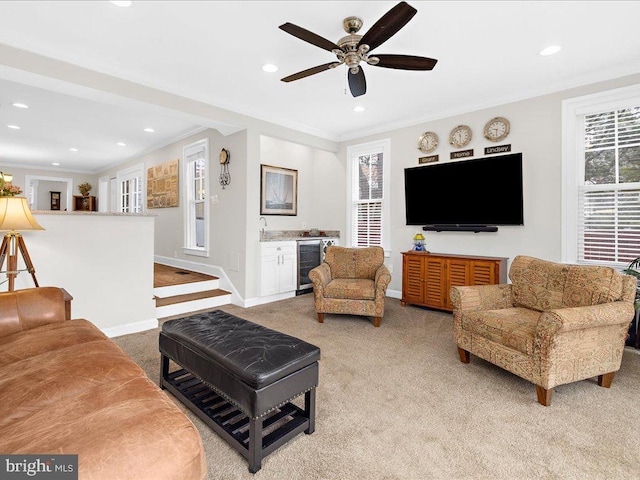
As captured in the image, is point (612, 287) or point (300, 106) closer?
point (612, 287)

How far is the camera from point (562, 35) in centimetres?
270

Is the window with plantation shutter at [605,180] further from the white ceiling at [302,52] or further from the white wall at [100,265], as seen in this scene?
the white wall at [100,265]

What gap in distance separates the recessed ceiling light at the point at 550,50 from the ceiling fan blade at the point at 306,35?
1.99 meters

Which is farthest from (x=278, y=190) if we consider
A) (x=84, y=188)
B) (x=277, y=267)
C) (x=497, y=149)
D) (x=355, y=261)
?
(x=84, y=188)

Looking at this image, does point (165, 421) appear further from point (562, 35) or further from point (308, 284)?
point (308, 284)

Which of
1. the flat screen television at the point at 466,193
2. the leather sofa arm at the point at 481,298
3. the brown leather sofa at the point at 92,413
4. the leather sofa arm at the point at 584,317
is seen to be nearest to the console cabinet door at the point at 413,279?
the flat screen television at the point at 466,193

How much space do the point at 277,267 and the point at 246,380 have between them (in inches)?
132

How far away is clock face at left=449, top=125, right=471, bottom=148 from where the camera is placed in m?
4.29

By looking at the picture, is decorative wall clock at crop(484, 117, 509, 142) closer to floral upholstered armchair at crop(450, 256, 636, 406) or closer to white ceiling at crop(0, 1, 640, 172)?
white ceiling at crop(0, 1, 640, 172)

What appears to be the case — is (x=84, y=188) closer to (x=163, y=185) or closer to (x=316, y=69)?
(x=163, y=185)

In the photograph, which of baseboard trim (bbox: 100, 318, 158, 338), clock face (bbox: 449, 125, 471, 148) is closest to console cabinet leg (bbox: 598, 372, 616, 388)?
clock face (bbox: 449, 125, 471, 148)

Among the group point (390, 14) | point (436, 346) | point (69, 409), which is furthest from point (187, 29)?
point (436, 346)

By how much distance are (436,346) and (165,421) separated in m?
2.61

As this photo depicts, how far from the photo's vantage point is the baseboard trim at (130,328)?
3.35 meters
